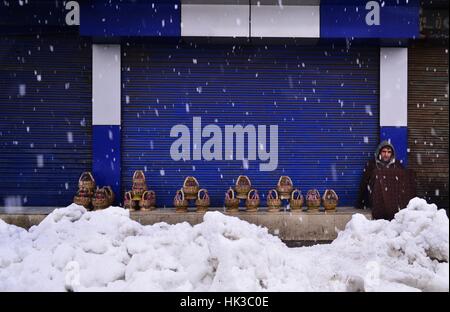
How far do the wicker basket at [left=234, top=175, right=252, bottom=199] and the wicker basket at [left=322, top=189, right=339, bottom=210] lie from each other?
1.28m

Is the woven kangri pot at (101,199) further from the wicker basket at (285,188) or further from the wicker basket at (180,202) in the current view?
the wicker basket at (285,188)

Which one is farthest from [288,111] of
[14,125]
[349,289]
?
[14,125]

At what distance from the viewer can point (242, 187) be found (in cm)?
788

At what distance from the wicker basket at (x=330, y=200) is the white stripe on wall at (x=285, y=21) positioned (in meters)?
2.66

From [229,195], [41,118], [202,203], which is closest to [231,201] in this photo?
[229,195]

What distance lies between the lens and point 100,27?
25.7 feet

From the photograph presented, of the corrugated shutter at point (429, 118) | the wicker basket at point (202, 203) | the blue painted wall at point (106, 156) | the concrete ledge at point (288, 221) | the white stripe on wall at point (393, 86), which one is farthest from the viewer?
the corrugated shutter at point (429, 118)

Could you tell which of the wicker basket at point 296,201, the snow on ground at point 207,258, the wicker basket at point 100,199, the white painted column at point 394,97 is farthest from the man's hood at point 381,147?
the wicker basket at point 100,199

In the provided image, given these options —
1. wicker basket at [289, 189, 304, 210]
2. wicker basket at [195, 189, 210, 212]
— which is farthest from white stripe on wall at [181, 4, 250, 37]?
wicker basket at [289, 189, 304, 210]

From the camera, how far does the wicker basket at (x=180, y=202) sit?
781 cm

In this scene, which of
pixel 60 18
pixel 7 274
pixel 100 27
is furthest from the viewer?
pixel 60 18

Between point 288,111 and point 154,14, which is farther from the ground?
point 154,14
